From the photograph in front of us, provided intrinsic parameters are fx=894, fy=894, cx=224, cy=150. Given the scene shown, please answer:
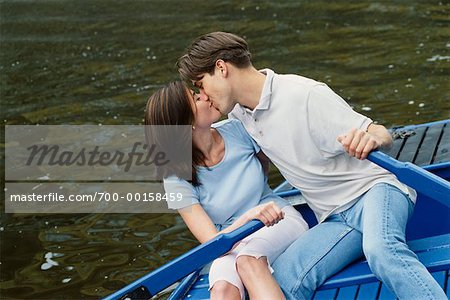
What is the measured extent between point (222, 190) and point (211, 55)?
641mm

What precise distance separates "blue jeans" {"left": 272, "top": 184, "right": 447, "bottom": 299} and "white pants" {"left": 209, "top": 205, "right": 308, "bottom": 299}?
63 mm

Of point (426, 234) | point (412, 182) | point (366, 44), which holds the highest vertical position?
point (412, 182)

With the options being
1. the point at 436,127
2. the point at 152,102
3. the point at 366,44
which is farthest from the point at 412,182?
the point at 366,44

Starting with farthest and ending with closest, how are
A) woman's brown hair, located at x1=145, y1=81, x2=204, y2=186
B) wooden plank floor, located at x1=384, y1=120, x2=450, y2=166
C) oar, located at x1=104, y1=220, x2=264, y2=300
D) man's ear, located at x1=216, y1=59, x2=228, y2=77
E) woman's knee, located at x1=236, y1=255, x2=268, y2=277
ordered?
wooden plank floor, located at x1=384, y1=120, x2=450, y2=166 < woman's brown hair, located at x1=145, y1=81, x2=204, y2=186 < man's ear, located at x1=216, y1=59, x2=228, y2=77 < woman's knee, located at x1=236, y1=255, x2=268, y2=277 < oar, located at x1=104, y1=220, x2=264, y2=300

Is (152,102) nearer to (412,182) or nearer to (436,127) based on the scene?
(412,182)

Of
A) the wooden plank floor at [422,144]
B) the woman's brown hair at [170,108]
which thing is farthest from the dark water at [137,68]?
the woman's brown hair at [170,108]

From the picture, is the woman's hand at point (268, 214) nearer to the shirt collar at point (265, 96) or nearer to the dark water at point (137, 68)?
the shirt collar at point (265, 96)

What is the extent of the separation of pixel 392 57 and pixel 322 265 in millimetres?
6878

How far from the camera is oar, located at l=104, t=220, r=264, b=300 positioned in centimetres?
360

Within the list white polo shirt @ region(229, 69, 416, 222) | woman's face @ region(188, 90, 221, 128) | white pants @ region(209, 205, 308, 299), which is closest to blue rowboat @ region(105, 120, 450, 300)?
white pants @ region(209, 205, 308, 299)

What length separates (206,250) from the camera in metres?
3.63

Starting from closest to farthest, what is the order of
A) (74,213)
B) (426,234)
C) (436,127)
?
(426,234) → (436,127) → (74,213)

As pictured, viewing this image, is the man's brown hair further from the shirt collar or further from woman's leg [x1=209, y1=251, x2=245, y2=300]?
woman's leg [x1=209, y1=251, x2=245, y2=300]

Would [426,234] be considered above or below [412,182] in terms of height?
below
